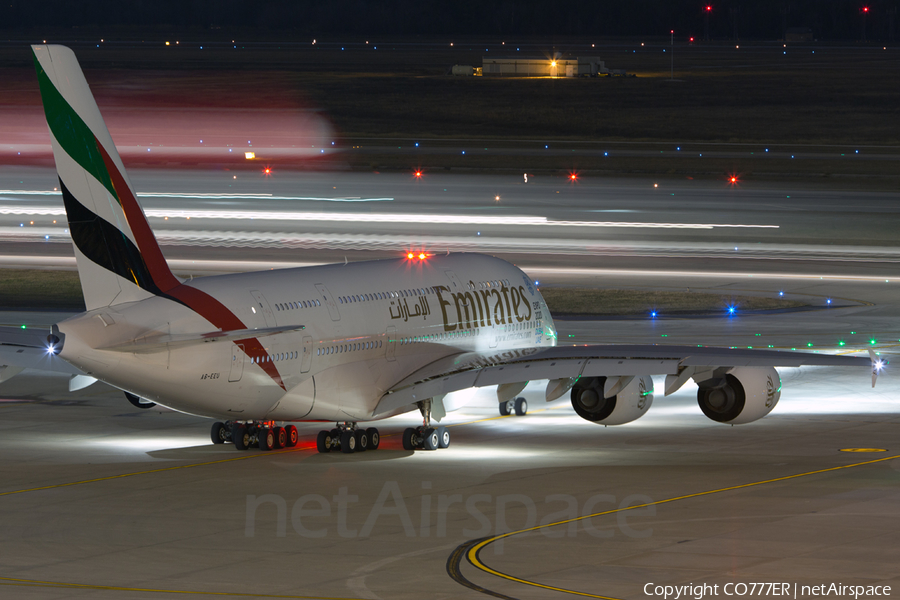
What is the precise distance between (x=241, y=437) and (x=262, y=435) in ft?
1.65

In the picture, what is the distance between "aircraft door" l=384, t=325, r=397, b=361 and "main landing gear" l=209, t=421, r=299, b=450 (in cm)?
290

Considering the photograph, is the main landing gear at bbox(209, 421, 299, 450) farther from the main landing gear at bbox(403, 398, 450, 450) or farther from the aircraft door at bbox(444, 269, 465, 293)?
the aircraft door at bbox(444, 269, 465, 293)

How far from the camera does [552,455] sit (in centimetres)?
3347

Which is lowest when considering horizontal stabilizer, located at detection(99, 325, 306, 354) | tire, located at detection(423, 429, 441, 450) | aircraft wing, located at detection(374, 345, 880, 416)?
tire, located at detection(423, 429, 441, 450)

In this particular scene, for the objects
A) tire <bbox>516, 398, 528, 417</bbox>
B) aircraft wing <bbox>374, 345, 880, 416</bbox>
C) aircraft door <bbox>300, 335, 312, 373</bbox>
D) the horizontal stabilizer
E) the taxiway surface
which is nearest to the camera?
the taxiway surface

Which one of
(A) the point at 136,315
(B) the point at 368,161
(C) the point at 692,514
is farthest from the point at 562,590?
(B) the point at 368,161

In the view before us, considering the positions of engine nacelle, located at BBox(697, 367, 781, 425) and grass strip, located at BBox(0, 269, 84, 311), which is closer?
engine nacelle, located at BBox(697, 367, 781, 425)

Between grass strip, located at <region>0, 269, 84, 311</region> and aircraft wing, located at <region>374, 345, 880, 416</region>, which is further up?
grass strip, located at <region>0, 269, 84, 311</region>

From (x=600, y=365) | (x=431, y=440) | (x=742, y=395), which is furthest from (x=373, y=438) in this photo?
(x=742, y=395)

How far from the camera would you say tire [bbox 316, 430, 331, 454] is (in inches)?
1331

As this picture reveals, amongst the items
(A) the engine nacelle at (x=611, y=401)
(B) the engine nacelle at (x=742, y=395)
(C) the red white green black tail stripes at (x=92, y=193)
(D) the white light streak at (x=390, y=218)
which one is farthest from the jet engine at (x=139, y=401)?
(D) the white light streak at (x=390, y=218)

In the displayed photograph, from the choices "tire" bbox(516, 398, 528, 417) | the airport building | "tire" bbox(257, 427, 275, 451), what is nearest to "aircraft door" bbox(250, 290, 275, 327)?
"tire" bbox(257, 427, 275, 451)

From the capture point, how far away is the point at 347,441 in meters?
33.8

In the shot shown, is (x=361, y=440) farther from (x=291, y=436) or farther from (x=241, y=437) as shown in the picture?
(x=241, y=437)
